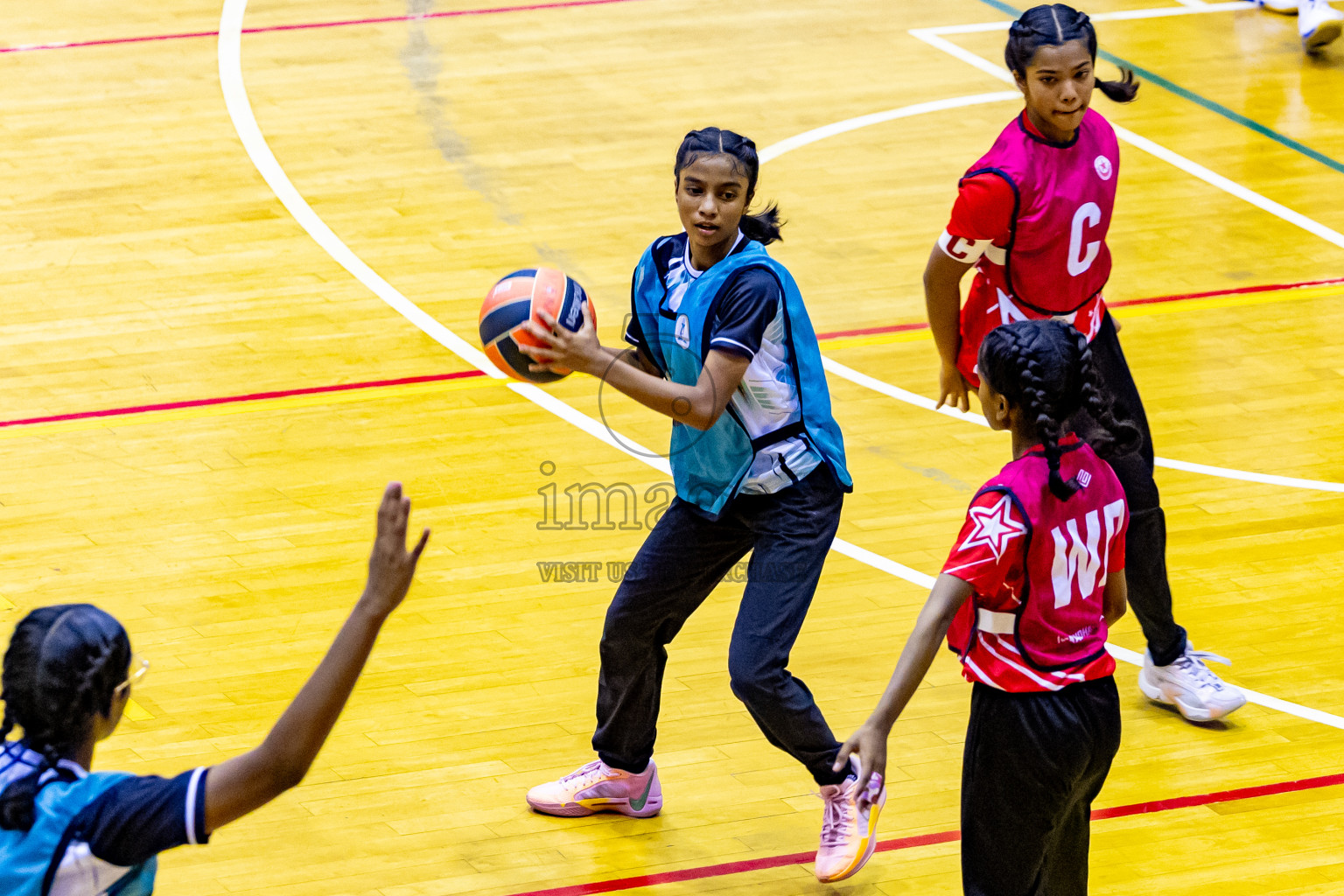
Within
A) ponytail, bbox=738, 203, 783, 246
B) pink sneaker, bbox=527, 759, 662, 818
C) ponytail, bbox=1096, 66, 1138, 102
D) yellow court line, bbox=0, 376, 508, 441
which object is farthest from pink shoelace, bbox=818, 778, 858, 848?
yellow court line, bbox=0, 376, 508, 441

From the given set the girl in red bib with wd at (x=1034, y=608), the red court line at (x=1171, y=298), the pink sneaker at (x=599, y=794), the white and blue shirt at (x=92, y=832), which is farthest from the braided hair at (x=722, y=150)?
the red court line at (x=1171, y=298)

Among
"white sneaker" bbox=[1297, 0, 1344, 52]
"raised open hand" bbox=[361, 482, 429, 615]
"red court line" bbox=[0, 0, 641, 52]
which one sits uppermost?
"red court line" bbox=[0, 0, 641, 52]

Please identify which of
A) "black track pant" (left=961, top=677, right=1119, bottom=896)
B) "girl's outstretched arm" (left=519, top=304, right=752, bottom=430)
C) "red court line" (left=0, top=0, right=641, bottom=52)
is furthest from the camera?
"red court line" (left=0, top=0, right=641, bottom=52)

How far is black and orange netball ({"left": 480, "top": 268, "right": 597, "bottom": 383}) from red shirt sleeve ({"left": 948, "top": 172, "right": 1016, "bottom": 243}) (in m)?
1.12

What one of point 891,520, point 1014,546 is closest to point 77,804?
point 1014,546

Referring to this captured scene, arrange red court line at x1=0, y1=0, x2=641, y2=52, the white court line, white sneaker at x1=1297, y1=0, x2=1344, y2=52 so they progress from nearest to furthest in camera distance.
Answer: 1. the white court line
2. red court line at x1=0, y1=0, x2=641, y2=52
3. white sneaker at x1=1297, y1=0, x2=1344, y2=52

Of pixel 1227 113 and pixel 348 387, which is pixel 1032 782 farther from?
pixel 1227 113

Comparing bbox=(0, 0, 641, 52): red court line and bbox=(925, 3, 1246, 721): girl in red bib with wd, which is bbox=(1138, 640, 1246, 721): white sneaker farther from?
bbox=(0, 0, 641, 52): red court line

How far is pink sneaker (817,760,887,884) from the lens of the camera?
432 cm

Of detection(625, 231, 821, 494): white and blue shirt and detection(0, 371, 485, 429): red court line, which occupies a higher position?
detection(625, 231, 821, 494): white and blue shirt

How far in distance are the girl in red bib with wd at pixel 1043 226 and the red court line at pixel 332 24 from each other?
24.7 ft

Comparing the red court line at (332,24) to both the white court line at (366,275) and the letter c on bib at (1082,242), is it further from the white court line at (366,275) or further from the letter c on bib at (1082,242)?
the letter c on bib at (1082,242)

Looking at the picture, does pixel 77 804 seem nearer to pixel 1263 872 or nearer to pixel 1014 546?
pixel 1014 546

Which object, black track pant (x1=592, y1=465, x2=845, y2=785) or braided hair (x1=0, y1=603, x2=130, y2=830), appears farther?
black track pant (x1=592, y1=465, x2=845, y2=785)
